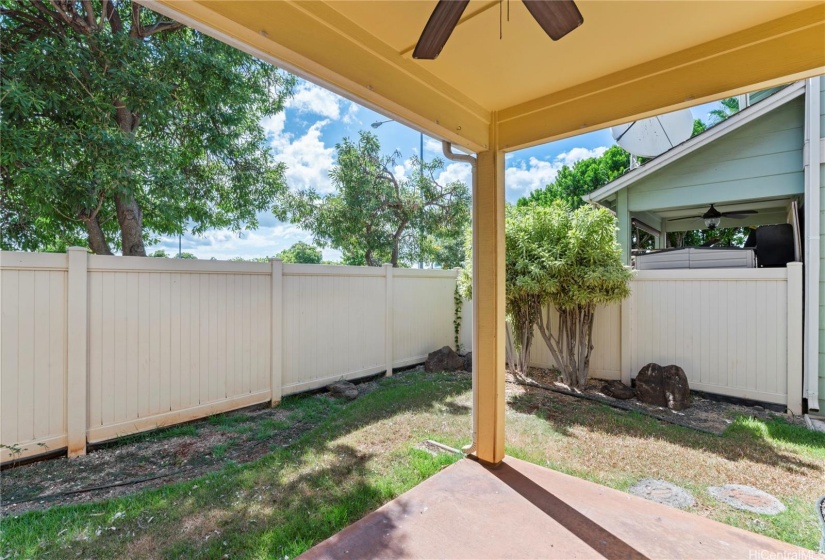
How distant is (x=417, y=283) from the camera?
589cm

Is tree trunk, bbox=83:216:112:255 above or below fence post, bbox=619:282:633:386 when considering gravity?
above

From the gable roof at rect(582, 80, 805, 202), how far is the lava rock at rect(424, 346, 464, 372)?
3.52 metres

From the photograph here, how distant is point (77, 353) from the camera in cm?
285

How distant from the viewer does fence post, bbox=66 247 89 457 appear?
9.27ft

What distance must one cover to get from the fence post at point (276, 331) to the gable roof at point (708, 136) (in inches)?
200

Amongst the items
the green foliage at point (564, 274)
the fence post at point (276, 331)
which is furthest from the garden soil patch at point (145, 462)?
the green foliage at point (564, 274)

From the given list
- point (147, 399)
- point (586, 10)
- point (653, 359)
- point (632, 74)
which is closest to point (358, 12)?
point (586, 10)

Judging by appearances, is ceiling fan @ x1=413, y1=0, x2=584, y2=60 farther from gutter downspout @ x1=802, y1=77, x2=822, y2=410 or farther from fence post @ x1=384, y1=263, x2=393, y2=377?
gutter downspout @ x1=802, y1=77, x2=822, y2=410

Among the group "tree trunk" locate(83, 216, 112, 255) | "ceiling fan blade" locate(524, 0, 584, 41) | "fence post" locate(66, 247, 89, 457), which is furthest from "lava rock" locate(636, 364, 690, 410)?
"tree trunk" locate(83, 216, 112, 255)

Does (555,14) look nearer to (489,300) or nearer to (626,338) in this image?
(489,300)

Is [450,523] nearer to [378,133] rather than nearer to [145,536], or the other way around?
[145,536]

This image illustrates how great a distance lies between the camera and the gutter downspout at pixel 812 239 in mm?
3709

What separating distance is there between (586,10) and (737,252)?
4.32 metres

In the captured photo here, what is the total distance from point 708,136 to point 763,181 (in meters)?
0.84
